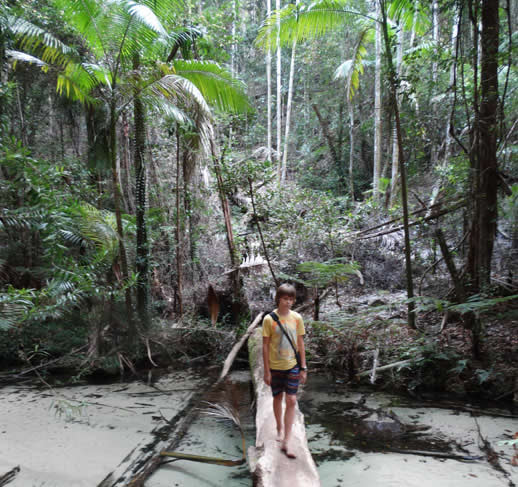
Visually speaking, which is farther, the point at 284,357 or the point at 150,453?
the point at 150,453

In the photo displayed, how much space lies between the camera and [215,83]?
23.8 ft

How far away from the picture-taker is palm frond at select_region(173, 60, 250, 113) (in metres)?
7.05

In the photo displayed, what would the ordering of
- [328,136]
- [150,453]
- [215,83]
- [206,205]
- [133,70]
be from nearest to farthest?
1. [150,453]
2. [133,70]
3. [215,83]
4. [206,205]
5. [328,136]

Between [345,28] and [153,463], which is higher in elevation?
[345,28]

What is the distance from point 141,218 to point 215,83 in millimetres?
3047

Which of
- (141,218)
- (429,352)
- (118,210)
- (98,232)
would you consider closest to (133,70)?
(118,210)

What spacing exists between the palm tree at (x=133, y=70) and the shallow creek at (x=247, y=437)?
220 cm

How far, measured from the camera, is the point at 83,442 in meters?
4.22

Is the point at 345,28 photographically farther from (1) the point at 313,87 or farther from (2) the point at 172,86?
(2) the point at 172,86

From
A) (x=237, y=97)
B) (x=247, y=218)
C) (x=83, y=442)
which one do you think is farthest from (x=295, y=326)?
(x=247, y=218)

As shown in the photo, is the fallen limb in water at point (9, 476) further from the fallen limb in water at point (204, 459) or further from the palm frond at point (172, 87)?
the palm frond at point (172, 87)

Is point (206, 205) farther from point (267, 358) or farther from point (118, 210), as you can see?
point (267, 358)

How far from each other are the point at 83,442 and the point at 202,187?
6063mm

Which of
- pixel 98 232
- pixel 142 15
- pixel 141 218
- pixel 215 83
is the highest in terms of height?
pixel 142 15
